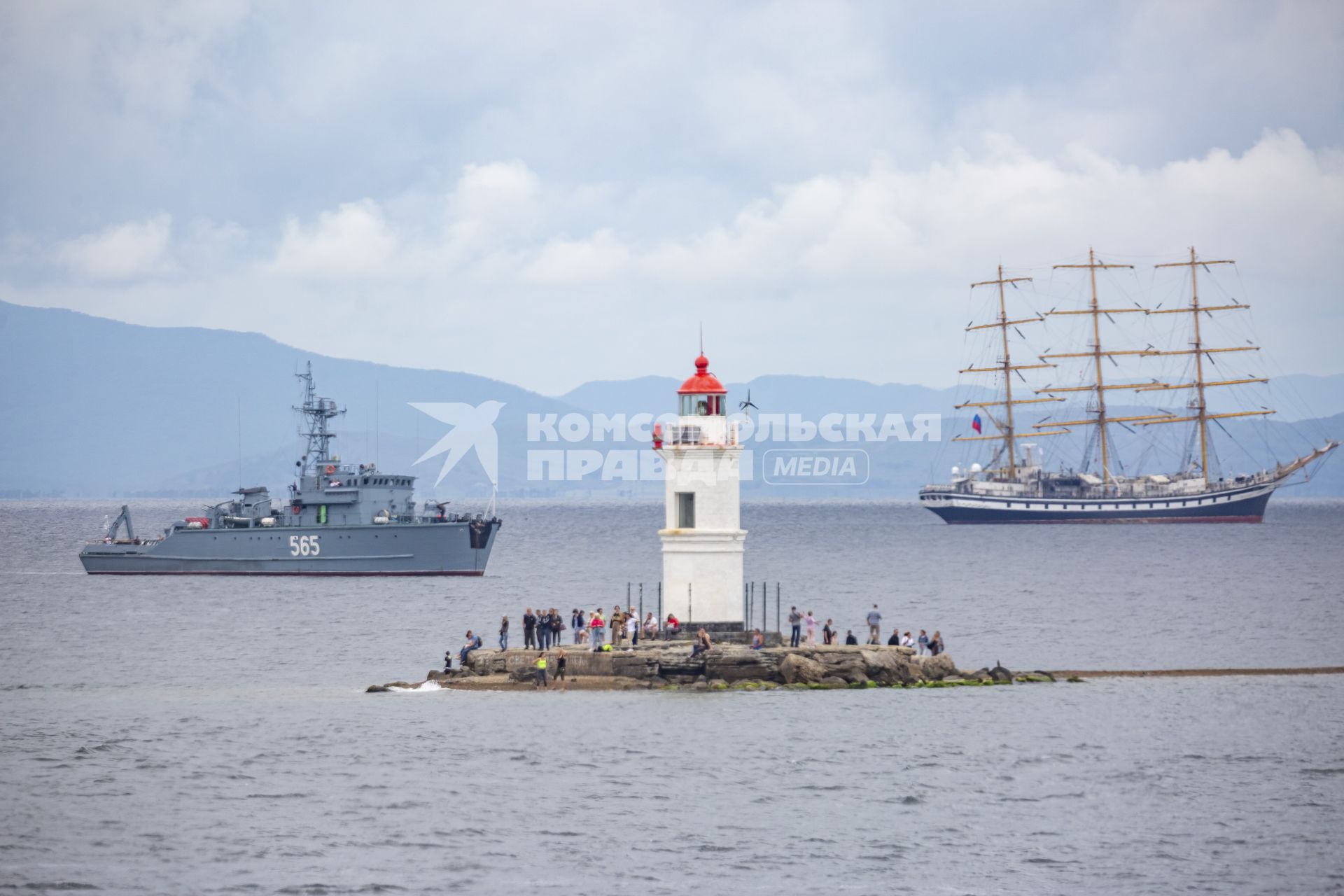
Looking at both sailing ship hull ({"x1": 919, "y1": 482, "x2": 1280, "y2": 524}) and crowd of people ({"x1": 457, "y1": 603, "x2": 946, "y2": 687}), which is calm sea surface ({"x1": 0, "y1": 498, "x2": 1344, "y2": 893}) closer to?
crowd of people ({"x1": 457, "y1": 603, "x2": 946, "y2": 687})

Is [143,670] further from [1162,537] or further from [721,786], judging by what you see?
[1162,537]

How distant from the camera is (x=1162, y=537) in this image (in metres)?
132

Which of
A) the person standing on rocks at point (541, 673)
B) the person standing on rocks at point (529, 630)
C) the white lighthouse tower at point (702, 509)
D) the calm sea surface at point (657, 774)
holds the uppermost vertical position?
the white lighthouse tower at point (702, 509)

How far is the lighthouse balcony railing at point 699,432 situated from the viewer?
35500mm

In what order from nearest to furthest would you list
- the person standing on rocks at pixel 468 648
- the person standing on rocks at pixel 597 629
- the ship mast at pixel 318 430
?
the person standing on rocks at pixel 597 629 → the person standing on rocks at pixel 468 648 → the ship mast at pixel 318 430

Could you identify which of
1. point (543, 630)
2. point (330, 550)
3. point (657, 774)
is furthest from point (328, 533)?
point (657, 774)

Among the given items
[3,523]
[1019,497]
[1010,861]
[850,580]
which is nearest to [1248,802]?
[1010,861]

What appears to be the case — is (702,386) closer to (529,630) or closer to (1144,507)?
(529,630)

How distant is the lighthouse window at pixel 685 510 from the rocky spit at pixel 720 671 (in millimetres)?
2736

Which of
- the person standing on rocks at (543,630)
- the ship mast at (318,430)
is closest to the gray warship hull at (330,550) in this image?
the ship mast at (318,430)

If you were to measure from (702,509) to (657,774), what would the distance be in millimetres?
8115

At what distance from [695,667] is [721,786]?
8010 mm

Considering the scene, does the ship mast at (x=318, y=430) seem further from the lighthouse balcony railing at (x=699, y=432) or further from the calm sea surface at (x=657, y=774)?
the lighthouse balcony railing at (x=699, y=432)

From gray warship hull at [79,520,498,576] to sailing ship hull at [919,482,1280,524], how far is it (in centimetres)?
8774
